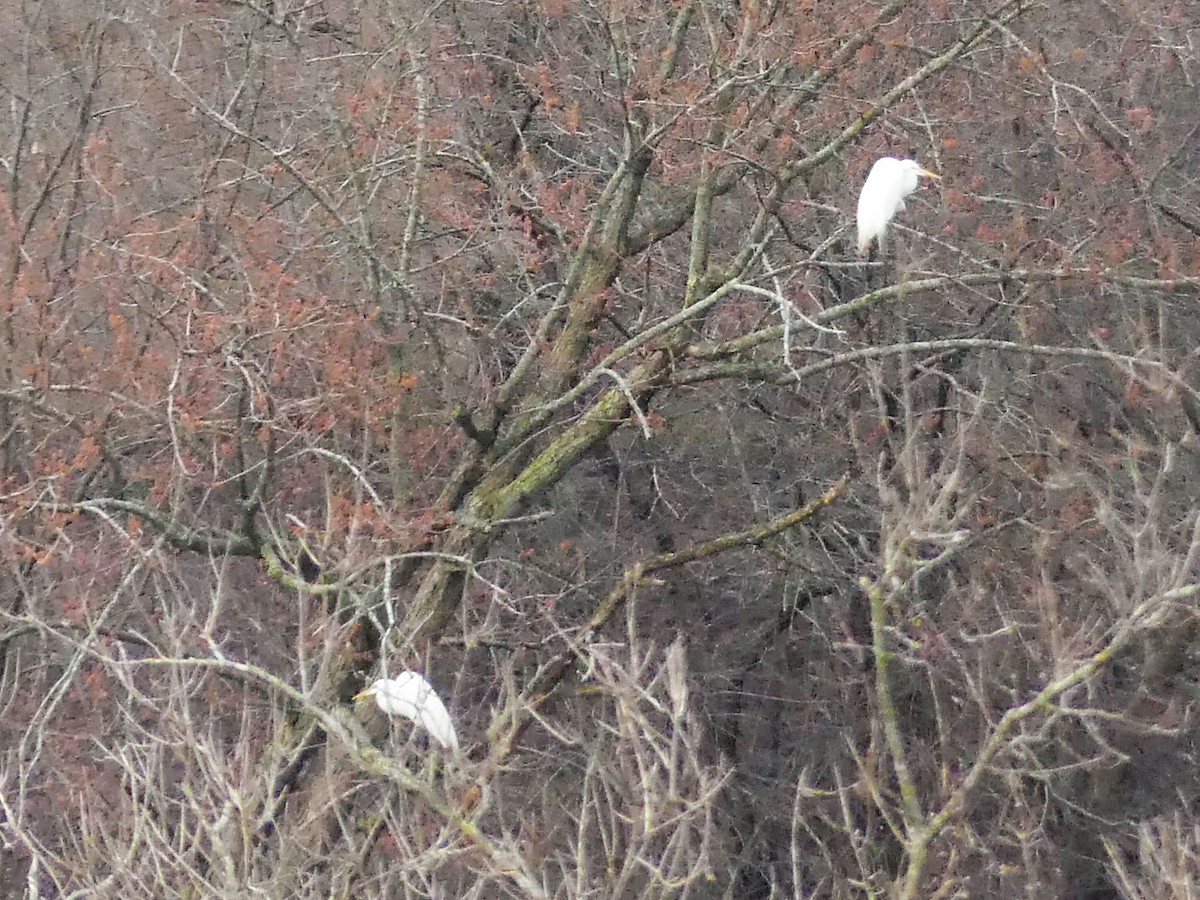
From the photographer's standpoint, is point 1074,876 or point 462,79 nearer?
point 462,79

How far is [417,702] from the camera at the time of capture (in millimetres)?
4656

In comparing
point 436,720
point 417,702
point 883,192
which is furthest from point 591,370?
point 417,702

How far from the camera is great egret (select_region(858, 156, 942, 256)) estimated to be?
651cm

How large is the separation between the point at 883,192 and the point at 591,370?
181cm

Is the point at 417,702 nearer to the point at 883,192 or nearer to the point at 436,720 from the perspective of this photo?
the point at 436,720

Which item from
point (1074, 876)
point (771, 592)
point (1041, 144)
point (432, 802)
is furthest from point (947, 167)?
point (432, 802)

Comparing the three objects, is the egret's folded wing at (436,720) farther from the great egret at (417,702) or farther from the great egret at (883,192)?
the great egret at (883,192)

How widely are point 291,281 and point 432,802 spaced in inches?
126

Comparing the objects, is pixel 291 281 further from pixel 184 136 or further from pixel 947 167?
pixel 947 167

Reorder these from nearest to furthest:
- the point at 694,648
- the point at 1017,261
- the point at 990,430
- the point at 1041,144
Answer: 1. the point at 1017,261
2. the point at 990,430
3. the point at 1041,144
4. the point at 694,648

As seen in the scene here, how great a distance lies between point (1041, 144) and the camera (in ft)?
28.1

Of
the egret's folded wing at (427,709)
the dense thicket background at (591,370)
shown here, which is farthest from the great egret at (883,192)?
the egret's folded wing at (427,709)

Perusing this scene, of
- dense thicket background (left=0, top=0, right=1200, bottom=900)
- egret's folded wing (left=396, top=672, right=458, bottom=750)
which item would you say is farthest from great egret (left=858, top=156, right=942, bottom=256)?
egret's folded wing (left=396, top=672, right=458, bottom=750)

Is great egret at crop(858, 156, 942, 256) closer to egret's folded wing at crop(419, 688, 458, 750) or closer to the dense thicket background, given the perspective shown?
the dense thicket background
